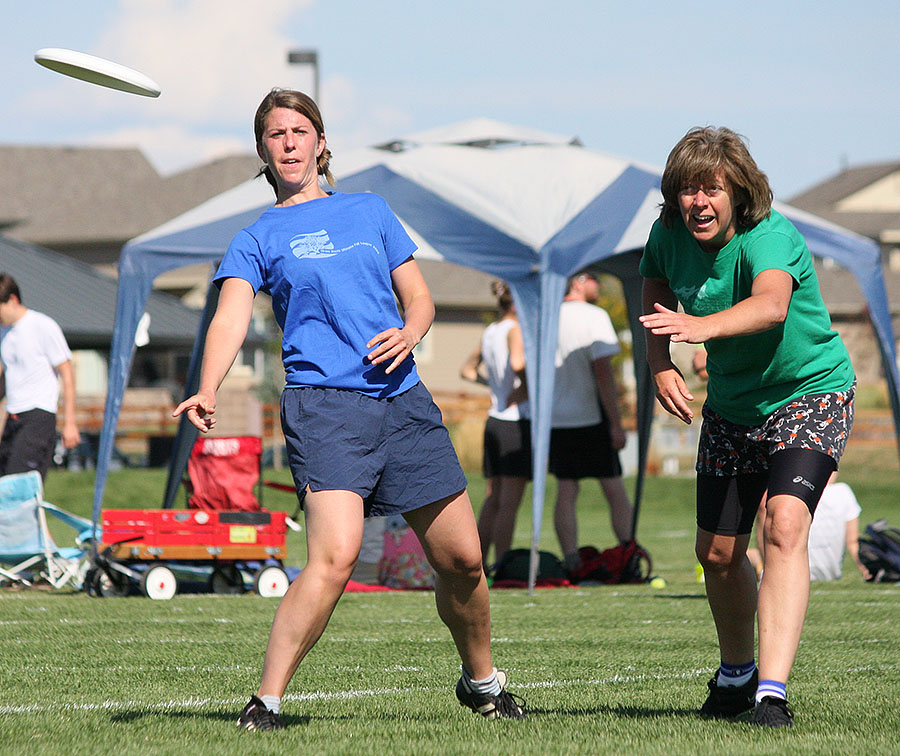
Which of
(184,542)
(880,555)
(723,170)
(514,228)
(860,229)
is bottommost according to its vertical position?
(880,555)

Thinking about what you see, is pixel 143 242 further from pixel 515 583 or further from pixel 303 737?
pixel 303 737

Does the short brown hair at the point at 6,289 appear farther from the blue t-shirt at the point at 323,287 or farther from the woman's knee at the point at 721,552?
the woman's knee at the point at 721,552

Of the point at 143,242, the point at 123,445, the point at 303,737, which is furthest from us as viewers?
the point at 123,445

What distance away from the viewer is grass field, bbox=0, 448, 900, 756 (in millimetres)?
3627

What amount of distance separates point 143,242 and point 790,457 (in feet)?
21.9

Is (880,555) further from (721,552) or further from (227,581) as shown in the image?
(721,552)

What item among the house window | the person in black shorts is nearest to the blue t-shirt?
the person in black shorts

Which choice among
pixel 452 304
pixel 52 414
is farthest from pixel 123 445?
pixel 52 414

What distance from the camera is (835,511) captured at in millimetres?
9273

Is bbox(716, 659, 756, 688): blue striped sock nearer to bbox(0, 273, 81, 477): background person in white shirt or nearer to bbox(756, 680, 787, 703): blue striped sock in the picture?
bbox(756, 680, 787, 703): blue striped sock

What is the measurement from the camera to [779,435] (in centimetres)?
398

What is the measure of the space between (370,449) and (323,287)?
0.47 metres

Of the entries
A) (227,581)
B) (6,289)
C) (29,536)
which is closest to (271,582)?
(227,581)

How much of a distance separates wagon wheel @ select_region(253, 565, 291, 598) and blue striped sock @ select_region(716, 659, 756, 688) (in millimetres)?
5167
